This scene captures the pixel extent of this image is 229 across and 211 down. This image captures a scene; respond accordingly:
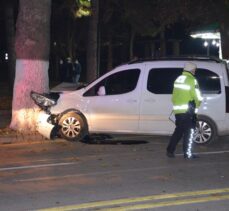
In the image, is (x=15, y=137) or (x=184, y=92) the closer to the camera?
(x=184, y=92)

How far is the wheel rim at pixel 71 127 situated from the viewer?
12.7 meters

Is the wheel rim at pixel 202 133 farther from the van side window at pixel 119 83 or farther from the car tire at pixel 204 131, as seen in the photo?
the van side window at pixel 119 83

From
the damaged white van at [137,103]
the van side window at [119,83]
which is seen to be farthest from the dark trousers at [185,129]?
the van side window at [119,83]

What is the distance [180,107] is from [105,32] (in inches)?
1316

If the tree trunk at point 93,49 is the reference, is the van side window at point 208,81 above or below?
below

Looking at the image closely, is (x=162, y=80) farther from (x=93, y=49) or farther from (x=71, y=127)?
(x=93, y=49)

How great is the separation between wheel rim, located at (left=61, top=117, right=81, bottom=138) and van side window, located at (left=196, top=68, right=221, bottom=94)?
2721 mm

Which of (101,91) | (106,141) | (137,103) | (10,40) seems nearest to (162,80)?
(137,103)

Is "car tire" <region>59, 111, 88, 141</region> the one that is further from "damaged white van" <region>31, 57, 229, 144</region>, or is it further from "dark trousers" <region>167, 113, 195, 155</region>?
"dark trousers" <region>167, 113, 195, 155</region>

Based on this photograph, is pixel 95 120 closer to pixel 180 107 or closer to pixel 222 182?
pixel 180 107

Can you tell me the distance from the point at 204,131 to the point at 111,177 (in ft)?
12.7

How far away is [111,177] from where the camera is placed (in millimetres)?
8961

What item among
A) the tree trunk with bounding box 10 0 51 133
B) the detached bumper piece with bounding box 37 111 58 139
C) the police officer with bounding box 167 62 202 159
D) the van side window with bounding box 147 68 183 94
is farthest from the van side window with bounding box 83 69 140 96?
the police officer with bounding box 167 62 202 159

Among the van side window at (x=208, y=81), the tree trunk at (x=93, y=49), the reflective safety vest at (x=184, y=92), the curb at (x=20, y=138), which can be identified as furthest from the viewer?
the tree trunk at (x=93, y=49)
